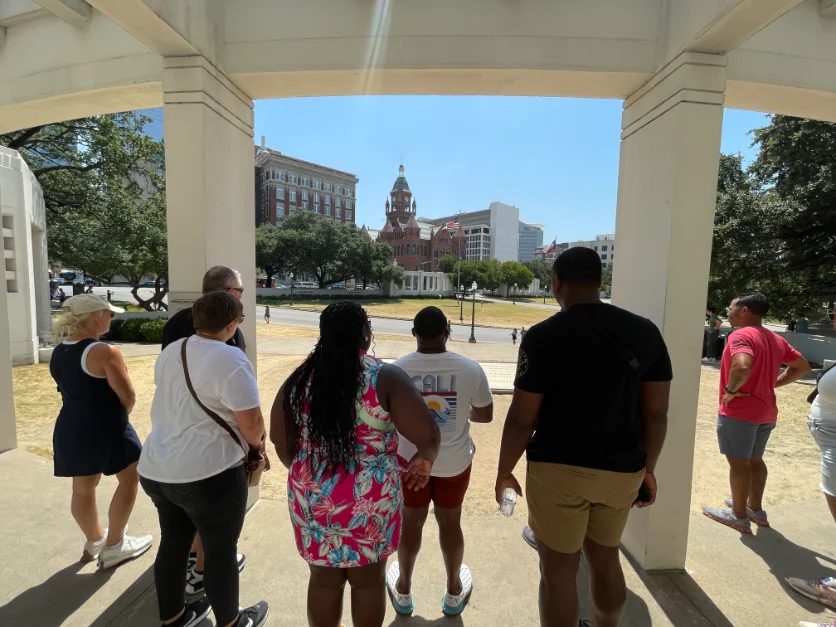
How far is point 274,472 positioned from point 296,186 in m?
80.4

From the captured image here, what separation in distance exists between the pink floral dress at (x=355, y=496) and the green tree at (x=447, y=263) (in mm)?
75841

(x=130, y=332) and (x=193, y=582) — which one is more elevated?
(x=193, y=582)

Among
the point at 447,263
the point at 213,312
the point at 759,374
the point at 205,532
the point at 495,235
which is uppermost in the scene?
the point at 495,235

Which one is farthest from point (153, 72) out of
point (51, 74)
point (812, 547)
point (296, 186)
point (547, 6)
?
point (296, 186)

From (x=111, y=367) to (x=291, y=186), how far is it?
81368mm

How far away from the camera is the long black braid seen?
5.11ft

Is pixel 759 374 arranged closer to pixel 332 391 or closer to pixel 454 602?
pixel 454 602

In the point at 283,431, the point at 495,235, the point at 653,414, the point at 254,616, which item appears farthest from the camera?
the point at 495,235

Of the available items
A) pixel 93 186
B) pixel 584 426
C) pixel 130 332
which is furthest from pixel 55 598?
pixel 93 186

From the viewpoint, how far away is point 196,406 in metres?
1.83

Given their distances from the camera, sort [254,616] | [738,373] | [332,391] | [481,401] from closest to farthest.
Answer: [332,391]
[254,616]
[481,401]
[738,373]

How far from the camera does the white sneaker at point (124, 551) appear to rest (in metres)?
2.62

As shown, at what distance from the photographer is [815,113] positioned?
317 centimetres

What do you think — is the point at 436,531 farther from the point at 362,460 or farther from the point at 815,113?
the point at 815,113
